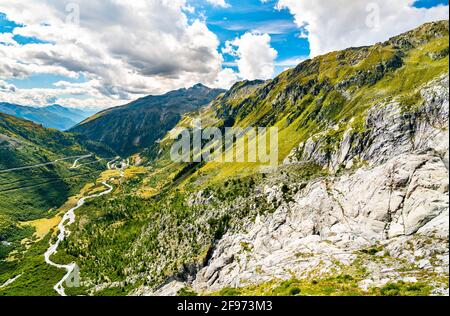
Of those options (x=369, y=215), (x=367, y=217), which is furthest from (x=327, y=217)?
(x=369, y=215)

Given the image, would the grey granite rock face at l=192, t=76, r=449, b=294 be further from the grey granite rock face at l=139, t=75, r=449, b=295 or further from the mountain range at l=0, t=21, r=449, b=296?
the mountain range at l=0, t=21, r=449, b=296

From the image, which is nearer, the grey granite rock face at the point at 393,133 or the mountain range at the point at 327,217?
the mountain range at the point at 327,217

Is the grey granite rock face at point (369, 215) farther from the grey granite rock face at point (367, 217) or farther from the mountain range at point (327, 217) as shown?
the mountain range at point (327, 217)

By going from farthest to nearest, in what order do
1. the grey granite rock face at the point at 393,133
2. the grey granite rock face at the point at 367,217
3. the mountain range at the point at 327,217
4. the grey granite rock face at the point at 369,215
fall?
the grey granite rock face at the point at 393,133 → the grey granite rock face at the point at 369,215 → the grey granite rock face at the point at 367,217 → the mountain range at the point at 327,217

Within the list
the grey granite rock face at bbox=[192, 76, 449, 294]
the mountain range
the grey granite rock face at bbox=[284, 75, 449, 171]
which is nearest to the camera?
the mountain range

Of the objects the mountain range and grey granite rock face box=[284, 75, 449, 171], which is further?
grey granite rock face box=[284, 75, 449, 171]

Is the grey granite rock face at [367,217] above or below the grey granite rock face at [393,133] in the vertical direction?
below

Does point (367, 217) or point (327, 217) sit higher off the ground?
point (367, 217)

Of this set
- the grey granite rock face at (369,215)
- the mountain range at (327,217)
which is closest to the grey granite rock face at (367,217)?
the grey granite rock face at (369,215)

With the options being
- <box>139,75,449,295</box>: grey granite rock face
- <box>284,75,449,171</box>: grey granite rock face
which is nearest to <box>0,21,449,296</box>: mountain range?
<box>139,75,449,295</box>: grey granite rock face

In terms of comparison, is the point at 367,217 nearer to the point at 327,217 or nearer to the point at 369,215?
the point at 369,215

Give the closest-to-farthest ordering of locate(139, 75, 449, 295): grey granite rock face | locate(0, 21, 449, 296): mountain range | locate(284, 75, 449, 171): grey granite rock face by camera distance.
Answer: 1. locate(0, 21, 449, 296): mountain range
2. locate(139, 75, 449, 295): grey granite rock face
3. locate(284, 75, 449, 171): grey granite rock face

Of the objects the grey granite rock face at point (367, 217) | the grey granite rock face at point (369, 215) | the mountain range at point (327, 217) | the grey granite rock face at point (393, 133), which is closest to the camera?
the mountain range at point (327, 217)
